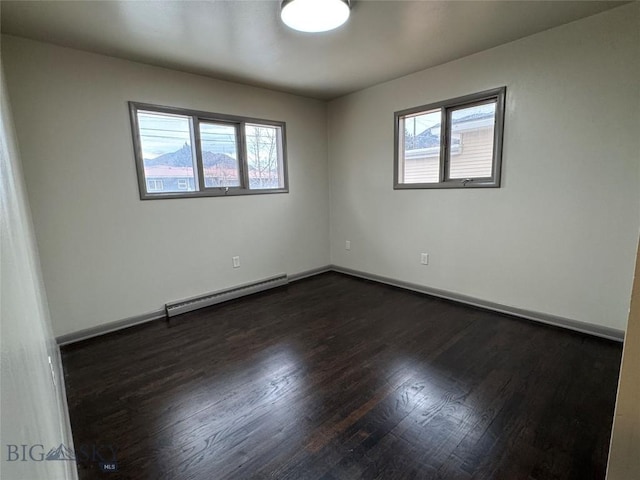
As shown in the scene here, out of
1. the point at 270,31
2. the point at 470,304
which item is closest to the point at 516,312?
the point at 470,304

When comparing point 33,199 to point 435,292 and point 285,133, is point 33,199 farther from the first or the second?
point 435,292

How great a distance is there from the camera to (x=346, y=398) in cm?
186

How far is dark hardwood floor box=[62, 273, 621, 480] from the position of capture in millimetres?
1438

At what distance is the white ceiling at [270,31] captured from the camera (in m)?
2.02

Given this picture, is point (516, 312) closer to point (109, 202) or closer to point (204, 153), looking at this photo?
point (204, 153)

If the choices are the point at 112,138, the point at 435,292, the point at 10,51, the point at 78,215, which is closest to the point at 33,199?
the point at 78,215

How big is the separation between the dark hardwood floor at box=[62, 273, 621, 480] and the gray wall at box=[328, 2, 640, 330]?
16.5 inches

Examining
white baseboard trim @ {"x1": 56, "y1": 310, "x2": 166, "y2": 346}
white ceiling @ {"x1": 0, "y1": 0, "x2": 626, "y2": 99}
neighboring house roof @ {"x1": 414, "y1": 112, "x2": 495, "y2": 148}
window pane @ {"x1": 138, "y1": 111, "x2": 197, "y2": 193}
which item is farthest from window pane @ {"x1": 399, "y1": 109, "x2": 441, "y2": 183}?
white baseboard trim @ {"x1": 56, "y1": 310, "x2": 166, "y2": 346}

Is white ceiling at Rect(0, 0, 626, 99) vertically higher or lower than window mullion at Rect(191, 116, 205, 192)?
higher

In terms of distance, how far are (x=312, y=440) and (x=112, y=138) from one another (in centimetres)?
291

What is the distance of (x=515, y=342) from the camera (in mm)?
2467

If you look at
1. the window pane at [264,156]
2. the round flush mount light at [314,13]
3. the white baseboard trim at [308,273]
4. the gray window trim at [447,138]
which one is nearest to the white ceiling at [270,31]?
the round flush mount light at [314,13]

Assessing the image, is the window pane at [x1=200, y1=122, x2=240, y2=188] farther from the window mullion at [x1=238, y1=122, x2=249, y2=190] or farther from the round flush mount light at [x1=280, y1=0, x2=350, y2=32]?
the round flush mount light at [x1=280, y1=0, x2=350, y2=32]

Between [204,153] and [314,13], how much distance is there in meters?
1.98
